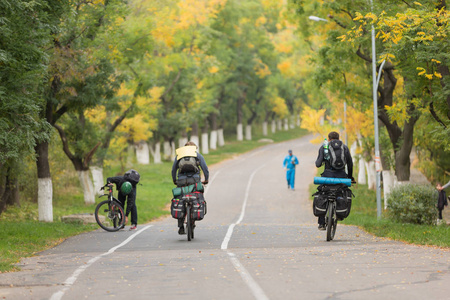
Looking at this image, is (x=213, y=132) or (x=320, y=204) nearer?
(x=320, y=204)

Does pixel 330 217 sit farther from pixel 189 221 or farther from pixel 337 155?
pixel 189 221

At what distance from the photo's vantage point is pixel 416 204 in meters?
16.4

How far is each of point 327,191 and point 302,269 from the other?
4.38 meters

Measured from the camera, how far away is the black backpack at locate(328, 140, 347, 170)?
13.1 metres

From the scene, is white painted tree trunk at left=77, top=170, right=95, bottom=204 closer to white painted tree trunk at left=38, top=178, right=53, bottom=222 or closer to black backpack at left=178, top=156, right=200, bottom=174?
white painted tree trunk at left=38, top=178, right=53, bottom=222

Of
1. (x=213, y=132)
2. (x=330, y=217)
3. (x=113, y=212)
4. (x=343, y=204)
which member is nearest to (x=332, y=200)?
(x=343, y=204)

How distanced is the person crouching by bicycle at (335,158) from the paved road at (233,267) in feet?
4.55

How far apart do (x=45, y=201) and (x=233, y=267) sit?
41.7 ft

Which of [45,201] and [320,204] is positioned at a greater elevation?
[320,204]

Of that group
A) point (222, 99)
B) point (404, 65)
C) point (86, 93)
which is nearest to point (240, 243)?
point (404, 65)

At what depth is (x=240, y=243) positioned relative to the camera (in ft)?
44.0

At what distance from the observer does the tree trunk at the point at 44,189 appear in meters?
20.8

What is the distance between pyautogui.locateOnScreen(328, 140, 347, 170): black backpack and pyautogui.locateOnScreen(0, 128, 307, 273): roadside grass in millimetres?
6076

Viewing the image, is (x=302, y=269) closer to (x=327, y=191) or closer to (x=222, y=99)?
(x=327, y=191)
